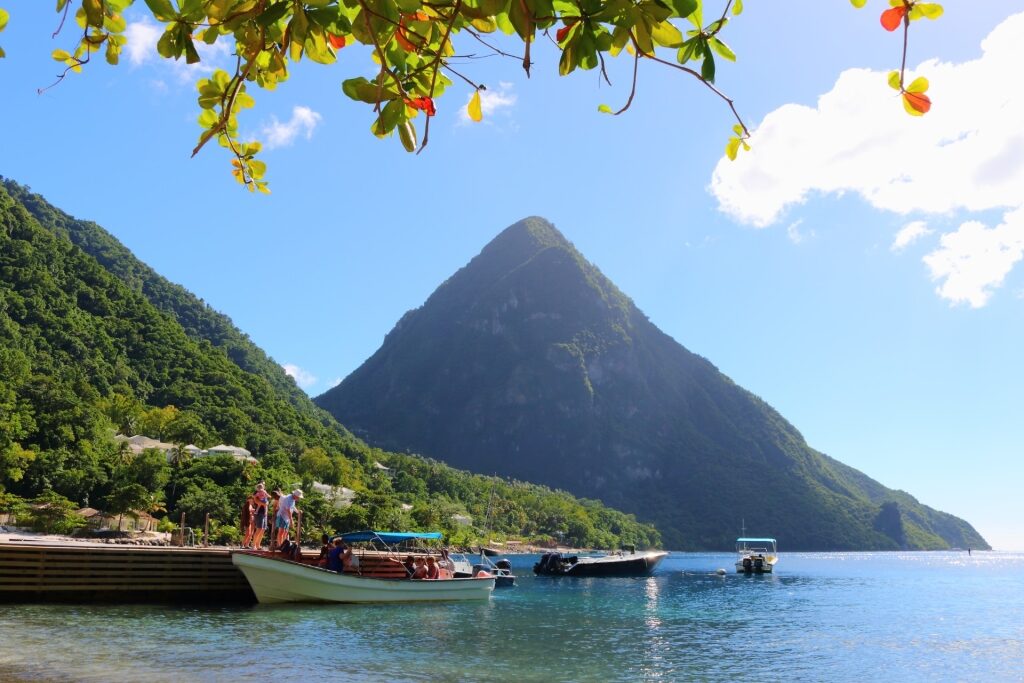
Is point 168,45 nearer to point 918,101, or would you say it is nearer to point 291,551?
point 918,101

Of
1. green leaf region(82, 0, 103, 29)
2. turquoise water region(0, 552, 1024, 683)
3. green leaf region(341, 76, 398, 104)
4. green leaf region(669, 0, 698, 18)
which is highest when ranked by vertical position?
green leaf region(82, 0, 103, 29)

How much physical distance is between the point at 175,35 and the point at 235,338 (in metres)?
163

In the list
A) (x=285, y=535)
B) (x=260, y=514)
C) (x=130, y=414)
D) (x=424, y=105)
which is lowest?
(x=285, y=535)

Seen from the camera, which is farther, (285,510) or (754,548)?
(754,548)

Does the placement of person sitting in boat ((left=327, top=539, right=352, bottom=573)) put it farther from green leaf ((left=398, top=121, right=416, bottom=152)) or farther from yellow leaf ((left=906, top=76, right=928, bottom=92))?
yellow leaf ((left=906, top=76, right=928, bottom=92))

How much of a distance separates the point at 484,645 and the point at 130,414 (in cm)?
6551

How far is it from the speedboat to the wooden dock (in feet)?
5.07

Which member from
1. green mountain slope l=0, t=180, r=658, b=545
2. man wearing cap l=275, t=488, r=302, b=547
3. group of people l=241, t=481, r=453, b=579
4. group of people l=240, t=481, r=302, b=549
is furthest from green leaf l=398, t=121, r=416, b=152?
green mountain slope l=0, t=180, r=658, b=545

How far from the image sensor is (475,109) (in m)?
2.25

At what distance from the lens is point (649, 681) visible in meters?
14.2

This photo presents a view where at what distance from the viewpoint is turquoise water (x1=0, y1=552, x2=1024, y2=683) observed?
13.2 metres

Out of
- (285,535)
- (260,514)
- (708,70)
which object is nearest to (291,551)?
(285,535)

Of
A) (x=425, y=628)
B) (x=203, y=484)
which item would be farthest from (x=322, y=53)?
(x=203, y=484)

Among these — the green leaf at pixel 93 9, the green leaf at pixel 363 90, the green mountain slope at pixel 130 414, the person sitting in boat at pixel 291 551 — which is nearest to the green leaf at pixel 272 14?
the green leaf at pixel 363 90
